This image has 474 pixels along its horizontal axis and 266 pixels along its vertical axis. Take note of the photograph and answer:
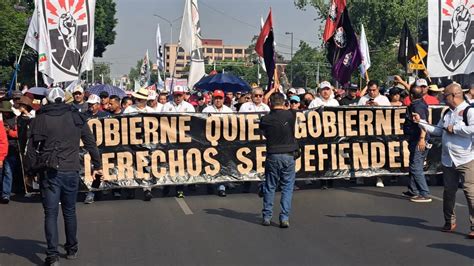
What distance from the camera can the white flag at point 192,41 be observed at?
17750mm

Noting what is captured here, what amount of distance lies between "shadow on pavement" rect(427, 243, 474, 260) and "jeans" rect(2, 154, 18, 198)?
6.82 m

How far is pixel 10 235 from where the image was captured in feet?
25.6

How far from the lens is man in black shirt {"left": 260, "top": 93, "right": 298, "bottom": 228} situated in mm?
8023

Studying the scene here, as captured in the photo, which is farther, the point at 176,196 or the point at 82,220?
the point at 176,196

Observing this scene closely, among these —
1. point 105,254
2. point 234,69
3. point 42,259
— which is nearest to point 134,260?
point 105,254

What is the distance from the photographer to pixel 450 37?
12.1 m

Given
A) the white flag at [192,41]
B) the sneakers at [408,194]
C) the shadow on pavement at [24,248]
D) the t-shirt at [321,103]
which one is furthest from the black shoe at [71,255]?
the white flag at [192,41]

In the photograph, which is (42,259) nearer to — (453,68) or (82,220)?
(82,220)

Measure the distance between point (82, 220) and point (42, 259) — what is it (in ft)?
6.66

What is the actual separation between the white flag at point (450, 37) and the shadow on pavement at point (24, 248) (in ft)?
26.8

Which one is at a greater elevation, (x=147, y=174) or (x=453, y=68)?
(x=453, y=68)

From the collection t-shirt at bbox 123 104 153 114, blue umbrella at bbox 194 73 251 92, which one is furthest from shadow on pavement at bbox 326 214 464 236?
blue umbrella at bbox 194 73 251 92

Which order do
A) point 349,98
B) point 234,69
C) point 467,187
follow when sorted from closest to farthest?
point 467,187 → point 349,98 → point 234,69

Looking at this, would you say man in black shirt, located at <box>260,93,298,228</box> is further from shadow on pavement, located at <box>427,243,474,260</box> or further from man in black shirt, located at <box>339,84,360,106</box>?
man in black shirt, located at <box>339,84,360,106</box>
